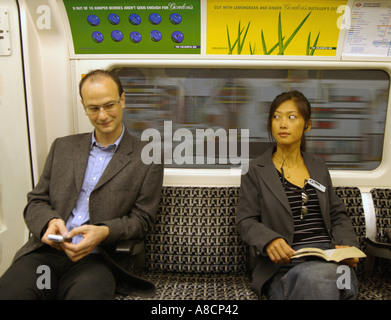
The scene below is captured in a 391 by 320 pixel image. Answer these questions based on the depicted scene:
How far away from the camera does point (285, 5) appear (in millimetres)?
2182

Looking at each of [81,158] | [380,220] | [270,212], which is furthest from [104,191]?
[380,220]

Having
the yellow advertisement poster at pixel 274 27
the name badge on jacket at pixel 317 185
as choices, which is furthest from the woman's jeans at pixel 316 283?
the yellow advertisement poster at pixel 274 27

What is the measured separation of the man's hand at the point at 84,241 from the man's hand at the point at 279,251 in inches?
38.3

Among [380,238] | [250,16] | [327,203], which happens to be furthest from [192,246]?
[250,16]

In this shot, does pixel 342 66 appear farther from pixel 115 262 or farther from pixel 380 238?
pixel 115 262

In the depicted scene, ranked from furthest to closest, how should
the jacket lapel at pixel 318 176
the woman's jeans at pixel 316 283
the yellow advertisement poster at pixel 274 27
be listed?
1. the yellow advertisement poster at pixel 274 27
2. the jacket lapel at pixel 318 176
3. the woman's jeans at pixel 316 283

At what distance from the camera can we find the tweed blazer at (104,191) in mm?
1849

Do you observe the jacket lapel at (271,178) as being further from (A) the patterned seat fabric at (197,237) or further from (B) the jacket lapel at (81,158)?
(B) the jacket lapel at (81,158)

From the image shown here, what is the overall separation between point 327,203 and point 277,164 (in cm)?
42

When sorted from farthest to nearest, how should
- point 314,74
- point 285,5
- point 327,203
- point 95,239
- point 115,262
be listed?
point 314,74
point 285,5
point 327,203
point 115,262
point 95,239

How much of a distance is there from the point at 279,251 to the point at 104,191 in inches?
44.4

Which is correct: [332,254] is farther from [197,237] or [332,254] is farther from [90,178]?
[90,178]

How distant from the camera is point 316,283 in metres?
1.53
